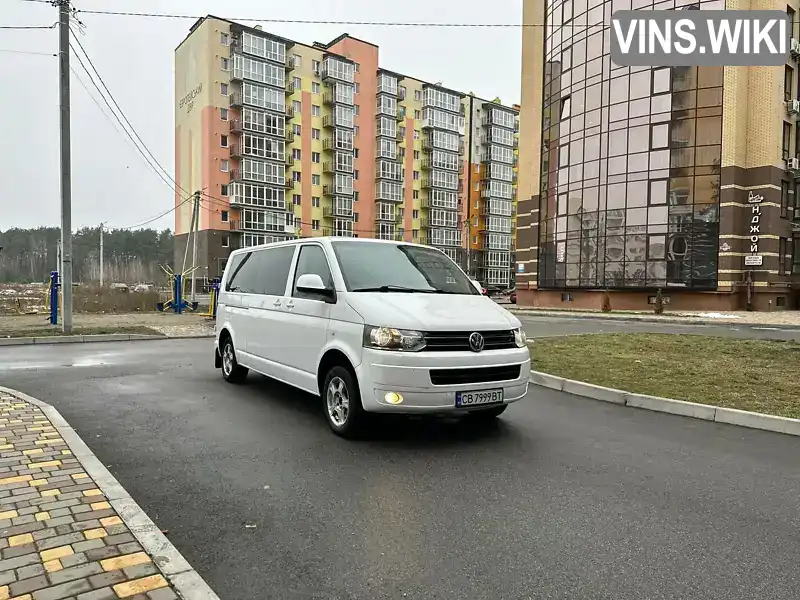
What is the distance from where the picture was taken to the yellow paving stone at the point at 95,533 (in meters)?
3.05

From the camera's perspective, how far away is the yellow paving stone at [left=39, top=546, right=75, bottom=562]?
2823 mm

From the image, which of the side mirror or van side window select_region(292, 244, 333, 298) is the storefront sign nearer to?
van side window select_region(292, 244, 333, 298)

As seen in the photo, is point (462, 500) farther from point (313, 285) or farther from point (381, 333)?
point (313, 285)

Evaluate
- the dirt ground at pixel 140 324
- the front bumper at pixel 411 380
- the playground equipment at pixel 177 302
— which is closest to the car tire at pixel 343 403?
the front bumper at pixel 411 380

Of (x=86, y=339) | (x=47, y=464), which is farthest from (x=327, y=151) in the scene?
(x=47, y=464)

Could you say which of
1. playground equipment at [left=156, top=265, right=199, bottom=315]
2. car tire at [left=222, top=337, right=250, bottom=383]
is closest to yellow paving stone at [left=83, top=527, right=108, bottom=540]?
car tire at [left=222, top=337, right=250, bottom=383]

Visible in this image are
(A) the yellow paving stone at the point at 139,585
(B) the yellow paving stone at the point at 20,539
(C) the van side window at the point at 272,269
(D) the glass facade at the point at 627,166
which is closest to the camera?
(A) the yellow paving stone at the point at 139,585

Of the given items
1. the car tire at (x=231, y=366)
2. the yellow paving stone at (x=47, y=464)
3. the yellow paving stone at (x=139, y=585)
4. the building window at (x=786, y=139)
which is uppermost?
the building window at (x=786, y=139)

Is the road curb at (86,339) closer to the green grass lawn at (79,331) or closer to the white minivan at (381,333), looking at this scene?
the green grass lawn at (79,331)

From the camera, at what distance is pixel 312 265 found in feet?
20.4

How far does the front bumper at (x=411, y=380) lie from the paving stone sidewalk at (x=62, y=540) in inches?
85.8

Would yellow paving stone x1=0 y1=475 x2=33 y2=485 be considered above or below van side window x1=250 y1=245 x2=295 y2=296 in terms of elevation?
below

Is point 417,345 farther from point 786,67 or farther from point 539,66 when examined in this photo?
point 539,66

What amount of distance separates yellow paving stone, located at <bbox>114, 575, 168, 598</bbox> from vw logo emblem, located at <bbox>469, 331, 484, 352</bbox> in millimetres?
3114
